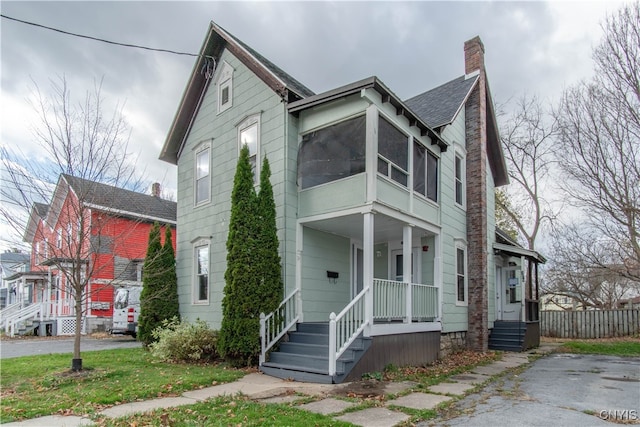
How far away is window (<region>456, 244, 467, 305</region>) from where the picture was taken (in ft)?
43.7

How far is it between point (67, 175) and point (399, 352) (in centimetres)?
786

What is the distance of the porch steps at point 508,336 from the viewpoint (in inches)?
549

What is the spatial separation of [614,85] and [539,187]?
515 inches

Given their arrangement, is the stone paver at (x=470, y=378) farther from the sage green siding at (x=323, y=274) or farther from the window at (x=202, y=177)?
the window at (x=202, y=177)

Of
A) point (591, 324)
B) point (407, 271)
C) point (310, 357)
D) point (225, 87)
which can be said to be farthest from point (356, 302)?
point (591, 324)

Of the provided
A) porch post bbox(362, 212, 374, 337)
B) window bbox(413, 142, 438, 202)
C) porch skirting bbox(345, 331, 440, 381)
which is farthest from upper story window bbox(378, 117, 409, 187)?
porch skirting bbox(345, 331, 440, 381)

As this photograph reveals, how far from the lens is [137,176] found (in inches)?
399

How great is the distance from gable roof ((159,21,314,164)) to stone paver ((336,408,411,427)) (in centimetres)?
728

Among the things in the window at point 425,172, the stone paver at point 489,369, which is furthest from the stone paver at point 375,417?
the window at point 425,172

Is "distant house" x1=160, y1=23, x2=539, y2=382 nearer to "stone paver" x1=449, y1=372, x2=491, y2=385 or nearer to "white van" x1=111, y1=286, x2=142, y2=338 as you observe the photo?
"stone paver" x1=449, y1=372, x2=491, y2=385

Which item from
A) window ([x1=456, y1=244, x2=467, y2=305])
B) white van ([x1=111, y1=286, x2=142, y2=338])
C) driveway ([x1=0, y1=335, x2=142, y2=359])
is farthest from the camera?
white van ([x1=111, y1=286, x2=142, y2=338])

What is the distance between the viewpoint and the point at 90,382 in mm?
7500

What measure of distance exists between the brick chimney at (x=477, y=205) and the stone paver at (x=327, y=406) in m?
8.50

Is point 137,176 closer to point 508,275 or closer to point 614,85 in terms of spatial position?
point 508,275
